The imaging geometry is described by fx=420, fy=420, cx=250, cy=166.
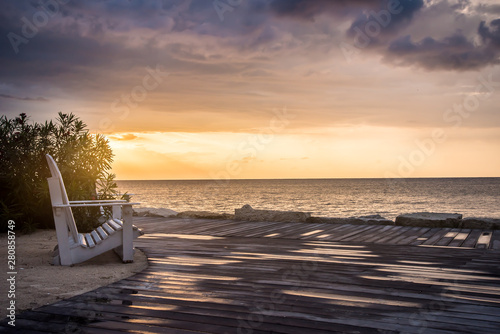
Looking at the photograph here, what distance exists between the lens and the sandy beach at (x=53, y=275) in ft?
13.2

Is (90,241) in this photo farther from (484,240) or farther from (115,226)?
(484,240)

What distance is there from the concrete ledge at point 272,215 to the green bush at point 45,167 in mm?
3343

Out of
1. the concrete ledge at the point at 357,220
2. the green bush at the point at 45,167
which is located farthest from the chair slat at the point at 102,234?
the concrete ledge at the point at 357,220

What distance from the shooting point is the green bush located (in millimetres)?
9547

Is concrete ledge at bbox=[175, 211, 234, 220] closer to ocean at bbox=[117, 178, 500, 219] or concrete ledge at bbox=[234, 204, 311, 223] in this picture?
concrete ledge at bbox=[234, 204, 311, 223]

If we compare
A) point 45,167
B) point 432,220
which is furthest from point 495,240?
point 45,167

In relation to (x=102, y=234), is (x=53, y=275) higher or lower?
lower

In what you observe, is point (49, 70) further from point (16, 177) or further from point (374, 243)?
point (374, 243)

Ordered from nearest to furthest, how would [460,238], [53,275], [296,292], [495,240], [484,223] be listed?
[296,292] < [53,275] < [495,240] < [460,238] < [484,223]

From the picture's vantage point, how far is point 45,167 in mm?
9977

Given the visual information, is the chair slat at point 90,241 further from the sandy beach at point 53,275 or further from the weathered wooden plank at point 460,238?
the weathered wooden plank at point 460,238

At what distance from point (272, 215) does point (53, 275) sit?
21.5 feet

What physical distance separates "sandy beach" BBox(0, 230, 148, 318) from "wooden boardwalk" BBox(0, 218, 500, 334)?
0.71ft

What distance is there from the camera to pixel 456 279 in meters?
4.59
